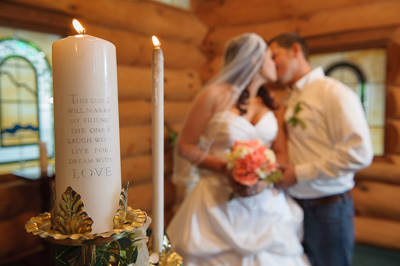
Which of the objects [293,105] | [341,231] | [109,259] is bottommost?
[341,231]

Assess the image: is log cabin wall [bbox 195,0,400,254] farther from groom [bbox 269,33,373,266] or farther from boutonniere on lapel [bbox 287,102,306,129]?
boutonniere on lapel [bbox 287,102,306,129]

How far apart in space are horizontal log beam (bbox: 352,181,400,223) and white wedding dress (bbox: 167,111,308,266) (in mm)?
1827

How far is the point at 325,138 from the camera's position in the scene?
6.15ft

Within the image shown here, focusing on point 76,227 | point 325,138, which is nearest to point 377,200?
point 325,138

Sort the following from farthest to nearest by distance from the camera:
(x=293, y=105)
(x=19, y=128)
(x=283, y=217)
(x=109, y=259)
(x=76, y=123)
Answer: (x=19, y=128), (x=293, y=105), (x=283, y=217), (x=109, y=259), (x=76, y=123)

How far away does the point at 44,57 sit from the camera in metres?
2.83

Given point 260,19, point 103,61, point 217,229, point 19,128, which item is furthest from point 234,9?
point 103,61

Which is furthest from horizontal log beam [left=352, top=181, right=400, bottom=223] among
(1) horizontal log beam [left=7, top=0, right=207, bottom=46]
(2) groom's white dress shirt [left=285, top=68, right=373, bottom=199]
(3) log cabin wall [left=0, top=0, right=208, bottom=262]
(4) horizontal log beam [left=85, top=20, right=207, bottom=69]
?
(1) horizontal log beam [left=7, top=0, right=207, bottom=46]

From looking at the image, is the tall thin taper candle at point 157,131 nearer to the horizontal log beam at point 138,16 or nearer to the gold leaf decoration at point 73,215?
the gold leaf decoration at point 73,215

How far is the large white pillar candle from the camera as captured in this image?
44 centimetres

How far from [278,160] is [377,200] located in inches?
74.6

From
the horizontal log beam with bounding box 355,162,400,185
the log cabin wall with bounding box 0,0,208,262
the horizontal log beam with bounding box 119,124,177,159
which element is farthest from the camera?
the horizontal log beam with bounding box 119,124,177,159

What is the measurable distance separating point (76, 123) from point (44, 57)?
2788 millimetres

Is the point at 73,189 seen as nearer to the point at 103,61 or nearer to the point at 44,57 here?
the point at 103,61
